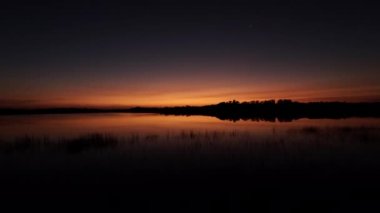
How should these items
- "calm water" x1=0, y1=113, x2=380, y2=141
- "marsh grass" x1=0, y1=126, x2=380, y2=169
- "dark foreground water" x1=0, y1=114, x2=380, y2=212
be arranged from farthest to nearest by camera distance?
"calm water" x1=0, y1=113, x2=380, y2=141
"marsh grass" x1=0, y1=126, x2=380, y2=169
"dark foreground water" x1=0, y1=114, x2=380, y2=212

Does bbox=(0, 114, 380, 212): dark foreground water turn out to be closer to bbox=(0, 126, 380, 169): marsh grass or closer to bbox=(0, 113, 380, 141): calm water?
bbox=(0, 126, 380, 169): marsh grass

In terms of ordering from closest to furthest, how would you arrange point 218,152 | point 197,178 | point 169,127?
point 197,178, point 218,152, point 169,127

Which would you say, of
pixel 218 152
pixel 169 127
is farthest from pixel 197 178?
pixel 169 127

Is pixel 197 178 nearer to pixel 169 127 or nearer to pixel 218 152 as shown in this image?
pixel 218 152

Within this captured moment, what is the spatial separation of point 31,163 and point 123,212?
973cm

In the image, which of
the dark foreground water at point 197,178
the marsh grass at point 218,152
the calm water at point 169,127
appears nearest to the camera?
the dark foreground water at point 197,178

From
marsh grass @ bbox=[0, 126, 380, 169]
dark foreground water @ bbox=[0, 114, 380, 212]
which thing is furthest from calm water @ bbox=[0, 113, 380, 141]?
dark foreground water @ bbox=[0, 114, 380, 212]

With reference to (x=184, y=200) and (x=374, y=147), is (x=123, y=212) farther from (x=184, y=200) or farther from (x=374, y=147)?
(x=374, y=147)

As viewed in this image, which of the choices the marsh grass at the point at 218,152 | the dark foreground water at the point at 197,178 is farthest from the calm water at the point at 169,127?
the dark foreground water at the point at 197,178

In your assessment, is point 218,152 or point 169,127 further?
point 169,127

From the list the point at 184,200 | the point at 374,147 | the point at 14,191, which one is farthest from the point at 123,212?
the point at 374,147

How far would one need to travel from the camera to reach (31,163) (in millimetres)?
16859

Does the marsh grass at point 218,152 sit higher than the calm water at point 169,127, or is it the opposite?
the calm water at point 169,127

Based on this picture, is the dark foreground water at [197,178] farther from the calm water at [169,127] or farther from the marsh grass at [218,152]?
the calm water at [169,127]
